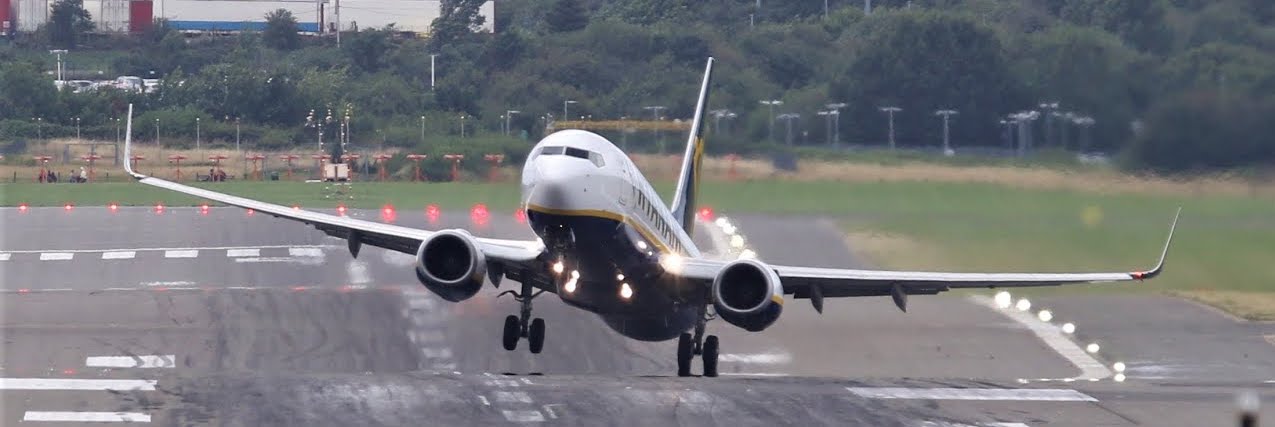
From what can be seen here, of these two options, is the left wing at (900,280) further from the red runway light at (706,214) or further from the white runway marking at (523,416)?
the red runway light at (706,214)

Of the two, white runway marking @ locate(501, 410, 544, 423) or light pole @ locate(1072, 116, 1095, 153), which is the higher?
light pole @ locate(1072, 116, 1095, 153)

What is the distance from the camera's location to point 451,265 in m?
25.9

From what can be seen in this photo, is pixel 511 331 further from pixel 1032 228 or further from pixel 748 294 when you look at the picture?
pixel 1032 228

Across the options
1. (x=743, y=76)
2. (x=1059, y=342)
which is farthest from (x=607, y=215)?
(x=743, y=76)

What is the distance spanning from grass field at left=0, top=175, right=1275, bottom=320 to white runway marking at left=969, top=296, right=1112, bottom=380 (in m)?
1.92

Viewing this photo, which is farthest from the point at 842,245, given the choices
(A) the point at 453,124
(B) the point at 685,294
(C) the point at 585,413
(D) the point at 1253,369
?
(C) the point at 585,413

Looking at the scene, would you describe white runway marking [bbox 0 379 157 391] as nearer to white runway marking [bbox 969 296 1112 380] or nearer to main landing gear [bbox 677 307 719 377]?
main landing gear [bbox 677 307 719 377]

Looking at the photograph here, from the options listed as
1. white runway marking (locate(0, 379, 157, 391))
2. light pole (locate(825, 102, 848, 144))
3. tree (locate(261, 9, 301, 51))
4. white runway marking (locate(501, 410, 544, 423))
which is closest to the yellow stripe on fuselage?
white runway marking (locate(501, 410, 544, 423))

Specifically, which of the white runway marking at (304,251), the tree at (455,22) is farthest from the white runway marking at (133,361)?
the tree at (455,22)

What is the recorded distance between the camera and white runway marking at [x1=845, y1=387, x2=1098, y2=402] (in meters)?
22.6

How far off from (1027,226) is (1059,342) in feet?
18.3

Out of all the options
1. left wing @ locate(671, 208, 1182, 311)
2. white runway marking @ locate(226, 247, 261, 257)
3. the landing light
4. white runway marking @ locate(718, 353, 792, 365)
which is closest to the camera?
the landing light

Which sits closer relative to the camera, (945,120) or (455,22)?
(945,120)

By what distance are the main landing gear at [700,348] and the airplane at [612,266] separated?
0.02 m
